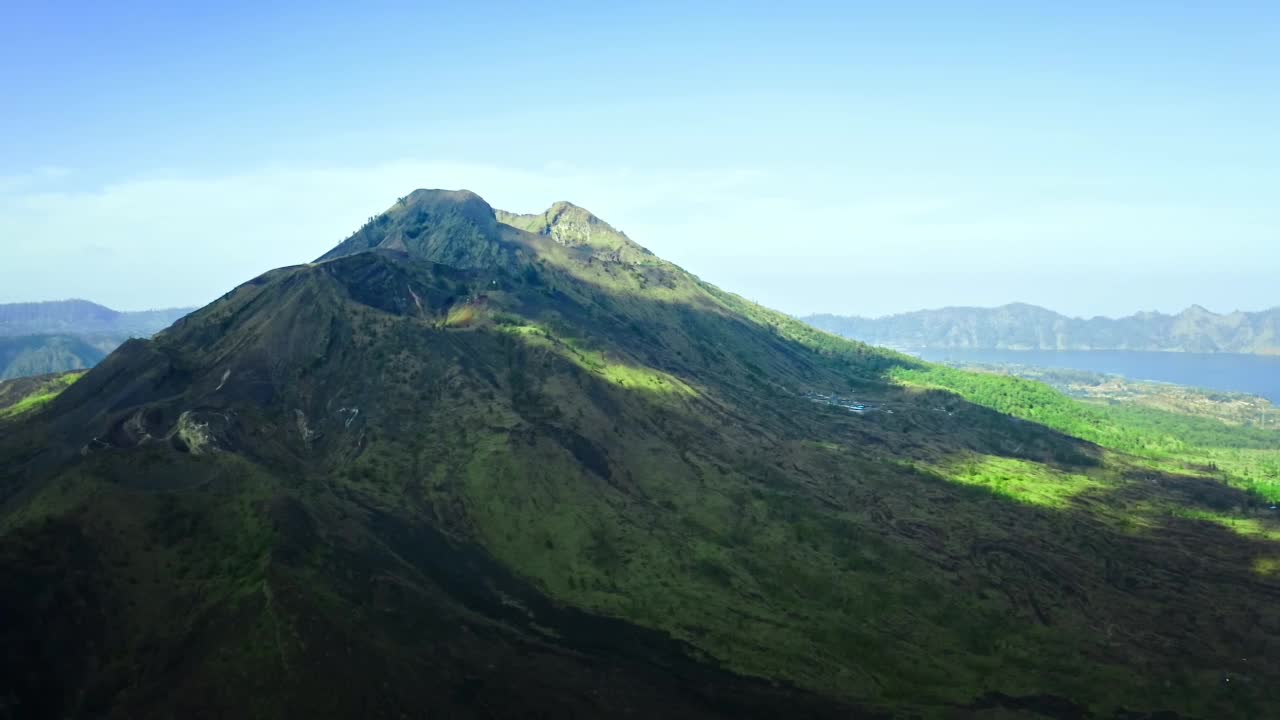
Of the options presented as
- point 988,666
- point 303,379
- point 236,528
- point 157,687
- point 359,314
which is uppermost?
point 359,314

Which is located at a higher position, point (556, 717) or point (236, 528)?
point (236, 528)

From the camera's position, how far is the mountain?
218 ft

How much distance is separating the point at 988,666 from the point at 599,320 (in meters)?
121

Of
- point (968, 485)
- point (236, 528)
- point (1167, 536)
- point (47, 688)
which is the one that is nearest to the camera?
point (47, 688)

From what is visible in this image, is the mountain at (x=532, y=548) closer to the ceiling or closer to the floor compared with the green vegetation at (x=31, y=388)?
closer to the floor

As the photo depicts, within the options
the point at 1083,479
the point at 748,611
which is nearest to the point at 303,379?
the point at 748,611

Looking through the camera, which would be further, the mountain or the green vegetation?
the green vegetation

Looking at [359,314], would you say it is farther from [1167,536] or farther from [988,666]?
[1167,536]

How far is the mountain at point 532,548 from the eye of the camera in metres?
66.6

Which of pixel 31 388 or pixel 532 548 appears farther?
pixel 31 388

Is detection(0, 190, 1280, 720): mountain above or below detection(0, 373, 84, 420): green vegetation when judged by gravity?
below

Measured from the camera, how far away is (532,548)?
98.2 m

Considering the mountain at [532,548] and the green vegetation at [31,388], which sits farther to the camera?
the green vegetation at [31,388]

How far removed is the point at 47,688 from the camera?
60.6m
